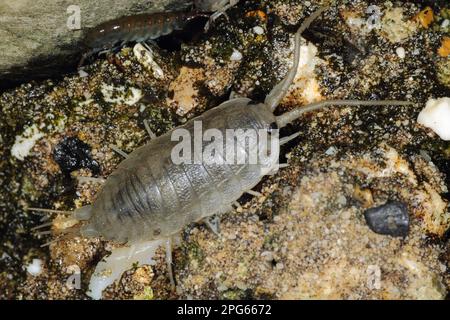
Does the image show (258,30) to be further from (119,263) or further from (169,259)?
(119,263)

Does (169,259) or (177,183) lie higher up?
(177,183)

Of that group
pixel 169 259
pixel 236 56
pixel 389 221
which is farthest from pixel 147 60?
pixel 389 221

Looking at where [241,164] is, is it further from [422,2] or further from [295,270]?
[422,2]

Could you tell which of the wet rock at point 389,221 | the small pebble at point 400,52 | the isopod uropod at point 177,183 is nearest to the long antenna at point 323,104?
the isopod uropod at point 177,183

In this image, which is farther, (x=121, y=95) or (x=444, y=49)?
(x=121, y=95)

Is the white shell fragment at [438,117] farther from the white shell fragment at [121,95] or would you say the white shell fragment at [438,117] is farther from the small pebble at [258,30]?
the white shell fragment at [121,95]

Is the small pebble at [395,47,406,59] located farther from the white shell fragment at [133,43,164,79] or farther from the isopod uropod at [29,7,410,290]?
the white shell fragment at [133,43,164,79]
